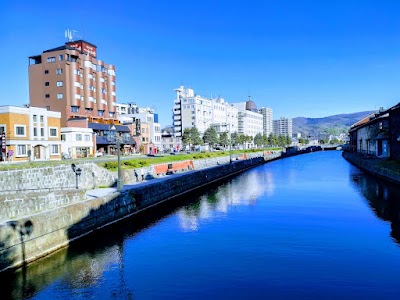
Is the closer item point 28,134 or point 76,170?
point 76,170

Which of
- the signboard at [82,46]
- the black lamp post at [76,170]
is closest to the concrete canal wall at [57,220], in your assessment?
the black lamp post at [76,170]

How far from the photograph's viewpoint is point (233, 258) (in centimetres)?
2023

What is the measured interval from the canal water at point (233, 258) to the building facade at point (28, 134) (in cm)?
3192

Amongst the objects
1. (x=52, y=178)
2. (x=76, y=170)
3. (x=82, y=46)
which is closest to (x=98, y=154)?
(x=82, y=46)

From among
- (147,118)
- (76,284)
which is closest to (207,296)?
(76,284)

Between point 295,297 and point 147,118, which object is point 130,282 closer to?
point 295,297

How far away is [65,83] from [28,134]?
104ft

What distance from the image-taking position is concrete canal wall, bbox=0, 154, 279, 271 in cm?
1872

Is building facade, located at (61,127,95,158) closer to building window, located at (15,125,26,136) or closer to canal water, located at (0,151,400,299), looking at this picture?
building window, located at (15,125,26,136)

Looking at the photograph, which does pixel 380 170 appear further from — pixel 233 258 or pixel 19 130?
pixel 19 130

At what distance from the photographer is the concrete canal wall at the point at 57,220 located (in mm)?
18719

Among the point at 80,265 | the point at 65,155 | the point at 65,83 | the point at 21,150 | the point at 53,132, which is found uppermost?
the point at 65,83

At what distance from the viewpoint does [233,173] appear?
72.3m

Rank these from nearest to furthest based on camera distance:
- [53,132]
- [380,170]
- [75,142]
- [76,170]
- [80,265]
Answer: [80,265]
[76,170]
[380,170]
[53,132]
[75,142]
